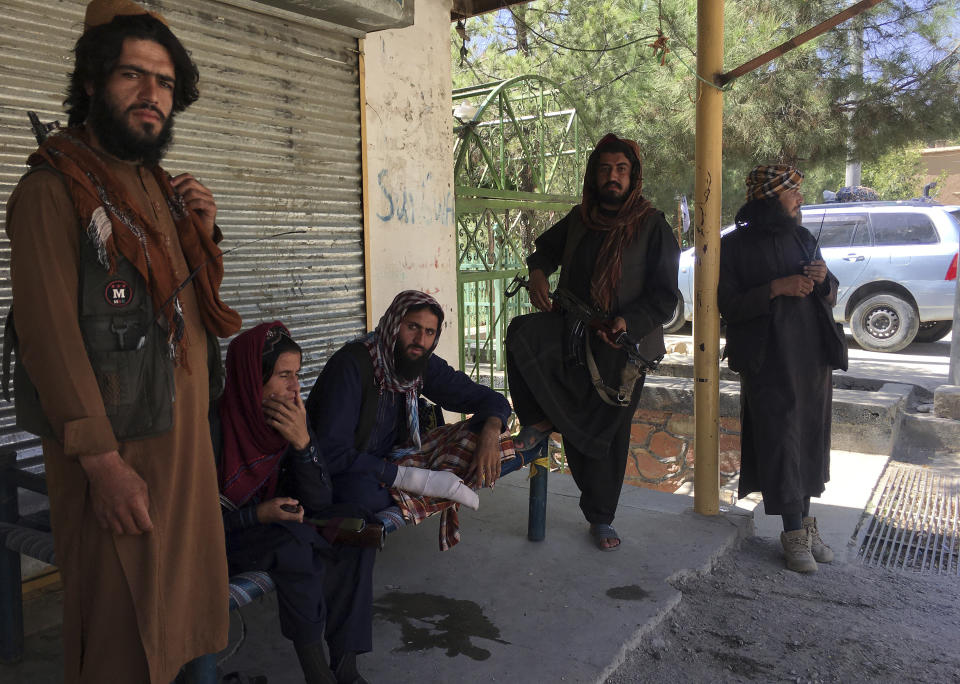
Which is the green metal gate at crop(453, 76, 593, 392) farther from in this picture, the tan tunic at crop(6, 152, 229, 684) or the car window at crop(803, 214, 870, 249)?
the car window at crop(803, 214, 870, 249)

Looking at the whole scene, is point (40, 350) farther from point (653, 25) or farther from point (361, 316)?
point (653, 25)

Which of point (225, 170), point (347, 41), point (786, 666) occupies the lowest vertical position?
point (786, 666)

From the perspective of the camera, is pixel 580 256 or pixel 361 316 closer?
pixel 580 256

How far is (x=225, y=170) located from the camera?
3.47m

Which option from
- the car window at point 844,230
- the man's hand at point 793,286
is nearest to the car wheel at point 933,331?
the car window at point 844,230

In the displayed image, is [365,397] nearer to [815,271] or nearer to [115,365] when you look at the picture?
[115,365]

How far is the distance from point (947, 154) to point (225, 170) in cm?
3142

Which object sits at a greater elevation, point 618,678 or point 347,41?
point 347,41

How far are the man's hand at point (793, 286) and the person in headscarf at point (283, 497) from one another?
219 cm

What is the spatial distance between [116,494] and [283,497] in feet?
2.34

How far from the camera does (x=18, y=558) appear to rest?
2488mm

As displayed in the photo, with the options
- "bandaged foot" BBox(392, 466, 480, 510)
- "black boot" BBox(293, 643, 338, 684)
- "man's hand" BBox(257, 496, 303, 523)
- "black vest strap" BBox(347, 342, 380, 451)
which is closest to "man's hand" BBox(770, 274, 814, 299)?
"bandaged foot" BBox(392, 466, 480, 510)

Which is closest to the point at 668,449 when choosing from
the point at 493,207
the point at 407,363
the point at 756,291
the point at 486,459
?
the point at 493,207

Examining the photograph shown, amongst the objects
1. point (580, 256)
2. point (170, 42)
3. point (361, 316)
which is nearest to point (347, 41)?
point (361, 316)
